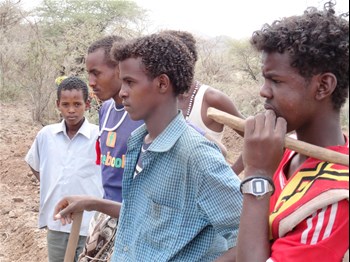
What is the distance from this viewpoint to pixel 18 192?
7570 mm

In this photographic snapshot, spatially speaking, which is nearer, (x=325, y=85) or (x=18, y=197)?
(x=325, y=85)

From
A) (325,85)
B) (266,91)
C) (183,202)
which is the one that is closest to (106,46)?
(183,202)

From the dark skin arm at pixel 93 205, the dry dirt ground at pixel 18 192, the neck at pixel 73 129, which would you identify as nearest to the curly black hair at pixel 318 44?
the dark skin arm at pixel 93 205

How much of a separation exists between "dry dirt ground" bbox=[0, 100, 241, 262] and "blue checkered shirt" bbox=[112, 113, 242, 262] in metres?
3.74

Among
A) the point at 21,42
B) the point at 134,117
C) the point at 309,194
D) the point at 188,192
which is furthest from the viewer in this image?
the point at 21,42

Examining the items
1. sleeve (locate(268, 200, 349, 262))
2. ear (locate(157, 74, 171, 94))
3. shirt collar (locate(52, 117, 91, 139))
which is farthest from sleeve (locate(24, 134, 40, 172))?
sleeve (locate(268, 200, 349, 262))

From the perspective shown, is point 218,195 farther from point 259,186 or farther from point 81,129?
point 81,129

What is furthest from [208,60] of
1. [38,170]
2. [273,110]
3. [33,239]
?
[273,110]

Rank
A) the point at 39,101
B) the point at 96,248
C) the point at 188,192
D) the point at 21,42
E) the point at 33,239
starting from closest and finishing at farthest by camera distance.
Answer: the point at 188,192 < the point at 96,248 < the point at 33,239 < the point at 39,101 < the point at 21,42

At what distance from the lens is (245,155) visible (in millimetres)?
1396

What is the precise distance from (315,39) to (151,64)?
0.74 m

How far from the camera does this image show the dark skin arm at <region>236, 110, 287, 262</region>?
136 centimetres

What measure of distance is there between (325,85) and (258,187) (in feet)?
0.96

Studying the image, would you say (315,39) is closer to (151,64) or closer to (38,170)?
(151,64)
